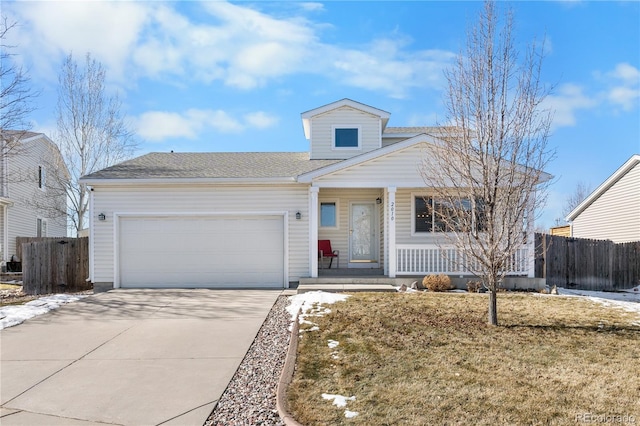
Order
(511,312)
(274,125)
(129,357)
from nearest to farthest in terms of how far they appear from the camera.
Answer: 1. (129,357)
2. (511,312)
3. (274,125)

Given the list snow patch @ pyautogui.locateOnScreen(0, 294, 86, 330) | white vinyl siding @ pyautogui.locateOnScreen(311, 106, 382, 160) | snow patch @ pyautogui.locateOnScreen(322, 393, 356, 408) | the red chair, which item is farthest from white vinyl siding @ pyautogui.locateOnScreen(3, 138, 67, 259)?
snow patch @ pyautogui.locateOnScreen(322, 393, 356, 408)

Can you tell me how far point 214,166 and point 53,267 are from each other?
5.68 m

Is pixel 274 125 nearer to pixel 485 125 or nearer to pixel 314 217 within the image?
pixel 314 217

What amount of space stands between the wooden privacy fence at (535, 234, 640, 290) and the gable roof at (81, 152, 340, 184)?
7986 millimetres

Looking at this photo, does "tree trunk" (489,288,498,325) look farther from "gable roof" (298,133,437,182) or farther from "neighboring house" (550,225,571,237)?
"neighboring house" (550,225,571,237)

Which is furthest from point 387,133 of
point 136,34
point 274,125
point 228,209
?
point 136,34

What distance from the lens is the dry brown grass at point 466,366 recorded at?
12.1 ft

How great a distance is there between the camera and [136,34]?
11.0 m

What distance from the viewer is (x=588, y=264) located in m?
13.8

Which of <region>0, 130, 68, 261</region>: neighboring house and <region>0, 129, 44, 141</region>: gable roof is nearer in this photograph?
<region>0, 129, 44, 141</region>: gable roof

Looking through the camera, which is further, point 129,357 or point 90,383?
point 129,357

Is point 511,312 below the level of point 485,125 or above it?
below

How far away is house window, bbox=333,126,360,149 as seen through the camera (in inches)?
570

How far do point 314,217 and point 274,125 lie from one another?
4192 mm
